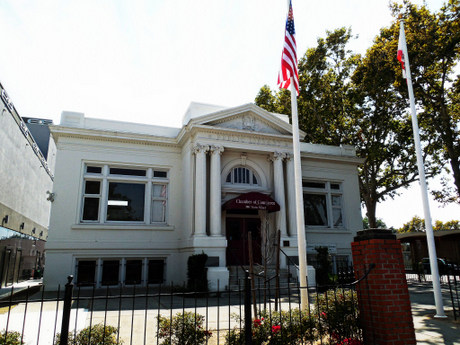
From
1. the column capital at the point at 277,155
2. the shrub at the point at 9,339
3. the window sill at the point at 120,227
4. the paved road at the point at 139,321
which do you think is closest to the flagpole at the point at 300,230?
the paved road at the point at 139,321

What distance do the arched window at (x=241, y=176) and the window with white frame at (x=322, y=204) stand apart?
3941 mm

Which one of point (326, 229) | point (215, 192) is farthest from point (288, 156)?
point (326, 229)

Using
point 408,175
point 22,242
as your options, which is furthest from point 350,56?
point 22,242

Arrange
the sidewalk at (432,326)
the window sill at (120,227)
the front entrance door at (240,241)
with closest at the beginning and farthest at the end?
the sidewalk at (432,326), the window sill at (120,227), the front entrance door at (240,241)

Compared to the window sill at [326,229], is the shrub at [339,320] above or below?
below

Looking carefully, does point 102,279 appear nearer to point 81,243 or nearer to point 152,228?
point 81,243

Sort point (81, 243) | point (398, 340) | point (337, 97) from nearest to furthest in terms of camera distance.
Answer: point (398, 340) → point (81, 243) → point (337, 97)

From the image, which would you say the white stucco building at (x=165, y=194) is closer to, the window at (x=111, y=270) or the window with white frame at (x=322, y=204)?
the window at (x=111, y=270)

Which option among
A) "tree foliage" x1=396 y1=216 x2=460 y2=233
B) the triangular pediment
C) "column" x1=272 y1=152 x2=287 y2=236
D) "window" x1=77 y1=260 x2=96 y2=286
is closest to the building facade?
"window" x1=77 y1=260 x2=96 y2=286

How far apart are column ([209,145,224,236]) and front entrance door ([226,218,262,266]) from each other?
1842mm

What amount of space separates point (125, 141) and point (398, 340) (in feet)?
50.9

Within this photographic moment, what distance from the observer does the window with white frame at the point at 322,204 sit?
21250mm

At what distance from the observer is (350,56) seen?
78.8 ft

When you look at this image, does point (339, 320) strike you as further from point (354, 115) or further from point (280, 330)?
point (354, 115)
